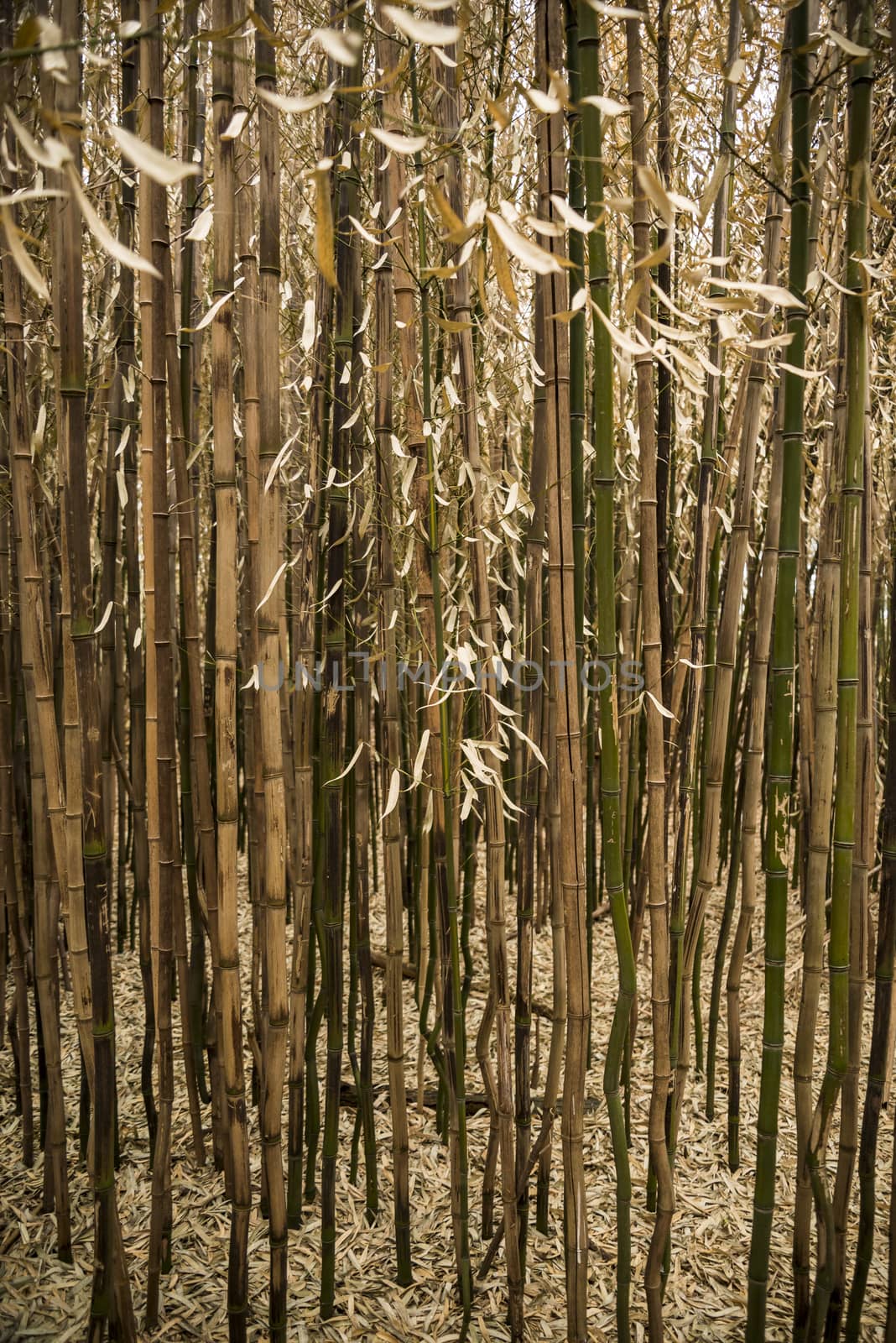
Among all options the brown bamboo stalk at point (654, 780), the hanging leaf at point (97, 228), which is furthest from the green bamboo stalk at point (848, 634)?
the hanging leaf at point (97, 228)

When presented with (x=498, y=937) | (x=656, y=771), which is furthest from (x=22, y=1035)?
(x=656, y=771)

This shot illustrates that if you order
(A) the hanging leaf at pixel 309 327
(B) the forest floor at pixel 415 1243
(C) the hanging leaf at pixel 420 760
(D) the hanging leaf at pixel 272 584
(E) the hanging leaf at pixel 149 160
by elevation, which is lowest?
(B) the forest floor at pixel 415 1243

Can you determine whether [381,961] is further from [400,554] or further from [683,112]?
[683,112]

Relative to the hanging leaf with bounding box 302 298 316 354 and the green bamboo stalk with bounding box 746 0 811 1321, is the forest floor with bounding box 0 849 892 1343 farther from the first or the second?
the hanging leaf with bounding box 302 298 316 354

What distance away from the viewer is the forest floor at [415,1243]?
1188mm

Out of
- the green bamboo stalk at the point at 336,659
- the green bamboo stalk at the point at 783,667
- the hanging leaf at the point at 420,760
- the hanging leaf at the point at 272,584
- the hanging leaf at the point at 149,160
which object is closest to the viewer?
the hanging leaf at the point at 149,160

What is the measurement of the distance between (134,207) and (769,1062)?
1.35 meters

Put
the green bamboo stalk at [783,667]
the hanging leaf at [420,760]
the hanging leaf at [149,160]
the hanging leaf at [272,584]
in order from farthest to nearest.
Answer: the hanging leaf at [420,760]
the hanging leaf at [272,584]
the green bamboo stalk at [783,667]
the hanging leaf at [149,160]

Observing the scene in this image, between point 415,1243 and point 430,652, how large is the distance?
2.97 ft

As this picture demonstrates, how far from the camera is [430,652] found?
3.55 ft

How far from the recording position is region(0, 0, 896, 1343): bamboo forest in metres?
0.86

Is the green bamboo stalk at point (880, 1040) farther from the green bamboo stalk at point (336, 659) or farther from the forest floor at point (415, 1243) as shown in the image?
the green bamboo stalk at point (336, 659)

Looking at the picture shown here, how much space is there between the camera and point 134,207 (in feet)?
4.17

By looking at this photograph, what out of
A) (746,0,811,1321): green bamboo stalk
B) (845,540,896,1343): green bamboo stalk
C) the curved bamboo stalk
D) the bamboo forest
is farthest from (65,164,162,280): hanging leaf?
(845,540,896,1343): green bamboo stalk
